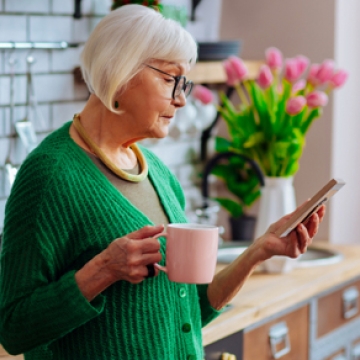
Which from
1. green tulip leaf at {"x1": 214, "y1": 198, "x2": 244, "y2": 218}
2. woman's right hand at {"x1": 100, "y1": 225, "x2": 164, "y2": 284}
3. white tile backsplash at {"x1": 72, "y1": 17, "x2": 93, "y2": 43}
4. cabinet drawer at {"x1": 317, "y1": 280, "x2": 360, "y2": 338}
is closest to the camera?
woman's right hand at {"x1": 100, "y1": 225, "x2": 164, "y2": 284}

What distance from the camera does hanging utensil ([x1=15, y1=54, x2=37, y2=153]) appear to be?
2020mm

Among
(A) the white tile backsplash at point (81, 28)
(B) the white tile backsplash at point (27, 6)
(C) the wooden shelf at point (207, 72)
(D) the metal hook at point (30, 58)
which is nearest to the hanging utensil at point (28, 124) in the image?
(D) the metal hook at point (30, 58)

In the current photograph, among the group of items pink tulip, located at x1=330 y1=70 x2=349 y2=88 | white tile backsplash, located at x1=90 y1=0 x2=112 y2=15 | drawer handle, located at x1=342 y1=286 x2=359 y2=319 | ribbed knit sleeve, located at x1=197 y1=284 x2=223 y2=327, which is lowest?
drawer handle, located at x1=342 y1=286 x2=359 y2=319

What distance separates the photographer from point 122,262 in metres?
1.21

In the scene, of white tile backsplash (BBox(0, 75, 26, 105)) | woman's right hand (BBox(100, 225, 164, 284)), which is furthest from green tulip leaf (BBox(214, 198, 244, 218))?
woman's right hand (BBox(100, 225, 164, 284))

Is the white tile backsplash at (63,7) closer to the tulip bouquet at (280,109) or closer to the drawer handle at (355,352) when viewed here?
the tulip bouquet at (280,109)

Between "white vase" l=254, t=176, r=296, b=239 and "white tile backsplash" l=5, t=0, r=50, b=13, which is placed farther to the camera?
"white vase" l=254, t=176, r=296, b=239

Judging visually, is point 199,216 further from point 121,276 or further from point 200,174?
point 121,276

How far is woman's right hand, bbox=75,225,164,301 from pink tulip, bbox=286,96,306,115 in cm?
125

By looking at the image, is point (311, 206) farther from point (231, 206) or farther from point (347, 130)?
point (347, 130)

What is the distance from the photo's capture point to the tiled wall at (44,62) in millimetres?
1984

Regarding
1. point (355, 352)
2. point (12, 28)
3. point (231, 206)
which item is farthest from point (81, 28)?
point (355, 352)

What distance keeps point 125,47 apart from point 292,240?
1.45 feet

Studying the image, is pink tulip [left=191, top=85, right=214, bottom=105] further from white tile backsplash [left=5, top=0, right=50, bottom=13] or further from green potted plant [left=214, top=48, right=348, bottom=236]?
white tile backsplash [left=5, top=0, right=50, bottom=13]
